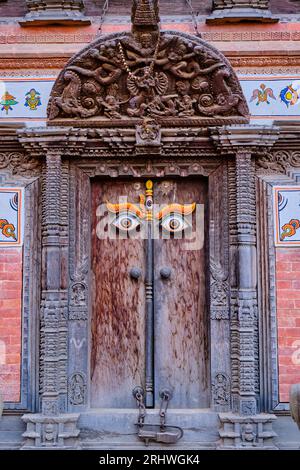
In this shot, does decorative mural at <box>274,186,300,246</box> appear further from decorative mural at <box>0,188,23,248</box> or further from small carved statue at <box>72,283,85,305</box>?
decorative mural at <box>0,188,23,248</box>

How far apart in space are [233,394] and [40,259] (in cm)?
214

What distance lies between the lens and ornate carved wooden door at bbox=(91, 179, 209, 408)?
5.62 metres

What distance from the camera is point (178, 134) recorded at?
5562 millimetres

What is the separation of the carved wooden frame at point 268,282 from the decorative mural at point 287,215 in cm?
5

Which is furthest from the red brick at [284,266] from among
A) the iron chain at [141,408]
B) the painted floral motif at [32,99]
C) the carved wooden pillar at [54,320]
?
the painted floral motif at [32,99]

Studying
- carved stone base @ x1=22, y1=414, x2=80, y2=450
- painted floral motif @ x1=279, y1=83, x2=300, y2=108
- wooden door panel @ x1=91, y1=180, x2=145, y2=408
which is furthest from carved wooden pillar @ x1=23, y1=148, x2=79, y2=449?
painted floral motif @ x1=279, y1=83, x2=300, y2=108

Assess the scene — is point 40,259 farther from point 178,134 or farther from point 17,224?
point 178,134

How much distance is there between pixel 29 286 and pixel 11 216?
671 millimetres

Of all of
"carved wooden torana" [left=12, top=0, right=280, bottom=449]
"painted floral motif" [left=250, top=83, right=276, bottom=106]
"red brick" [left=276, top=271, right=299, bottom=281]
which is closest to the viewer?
"carved wooden torana" [left=12, top=0, right=280, bottom=449]

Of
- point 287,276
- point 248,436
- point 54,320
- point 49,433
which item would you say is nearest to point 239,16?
point 287,276

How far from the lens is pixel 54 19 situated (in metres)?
5.73

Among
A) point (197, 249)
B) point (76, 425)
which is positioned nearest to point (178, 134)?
point (197, 249)

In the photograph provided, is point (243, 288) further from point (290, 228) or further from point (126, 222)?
point (126, 222)

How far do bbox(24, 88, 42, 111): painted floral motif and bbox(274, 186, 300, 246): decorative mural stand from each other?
236 centimetres
